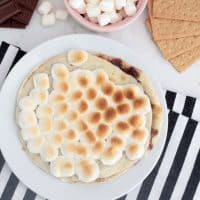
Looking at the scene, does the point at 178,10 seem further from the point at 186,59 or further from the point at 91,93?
the point at 91,93

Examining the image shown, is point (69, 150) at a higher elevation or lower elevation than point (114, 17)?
lower

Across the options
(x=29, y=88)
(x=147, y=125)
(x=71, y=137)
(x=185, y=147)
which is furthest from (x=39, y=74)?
(x=185, y=147)

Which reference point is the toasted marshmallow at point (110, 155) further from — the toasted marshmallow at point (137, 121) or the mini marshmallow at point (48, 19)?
the mini marshmallow at point (48, 19)

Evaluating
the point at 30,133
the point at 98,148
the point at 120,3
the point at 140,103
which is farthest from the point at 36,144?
the point at 120,3

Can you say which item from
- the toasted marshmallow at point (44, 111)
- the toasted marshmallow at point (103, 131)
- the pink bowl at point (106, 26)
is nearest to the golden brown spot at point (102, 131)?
the toasted marshmallow at point (103, 131)

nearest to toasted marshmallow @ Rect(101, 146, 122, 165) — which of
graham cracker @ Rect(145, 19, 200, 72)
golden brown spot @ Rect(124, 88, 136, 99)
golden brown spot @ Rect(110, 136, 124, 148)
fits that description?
golden brown spot @ Rect(110, 136, 124, 148)

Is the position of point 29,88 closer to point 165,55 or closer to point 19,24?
point 19,24

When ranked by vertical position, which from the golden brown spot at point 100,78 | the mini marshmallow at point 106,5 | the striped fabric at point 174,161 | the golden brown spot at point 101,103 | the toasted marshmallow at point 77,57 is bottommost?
the striped fabric at point 174,161

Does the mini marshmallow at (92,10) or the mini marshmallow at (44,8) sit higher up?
the mini marshmallow at (92,10)
